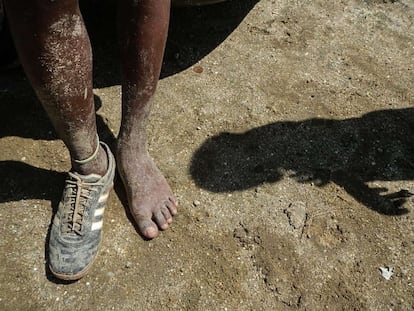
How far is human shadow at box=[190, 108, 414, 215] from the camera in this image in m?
2.43

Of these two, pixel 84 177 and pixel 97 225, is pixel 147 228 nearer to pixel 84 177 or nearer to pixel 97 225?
pixel 97 225

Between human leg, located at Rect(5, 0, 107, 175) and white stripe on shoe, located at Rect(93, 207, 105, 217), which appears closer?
human leg, located at Rect(5, 0, 107, 175)

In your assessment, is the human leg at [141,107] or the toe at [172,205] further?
the toe at [172,205]

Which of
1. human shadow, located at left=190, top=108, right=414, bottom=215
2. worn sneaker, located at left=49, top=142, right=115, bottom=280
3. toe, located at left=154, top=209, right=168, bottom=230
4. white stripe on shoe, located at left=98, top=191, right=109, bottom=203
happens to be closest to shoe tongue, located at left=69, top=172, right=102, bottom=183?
worn sneaker, located at left=49, top=142, right=115, bottom=280

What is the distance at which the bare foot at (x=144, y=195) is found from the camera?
2197mm

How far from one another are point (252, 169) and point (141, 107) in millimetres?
735

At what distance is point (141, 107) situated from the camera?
80.0 inches

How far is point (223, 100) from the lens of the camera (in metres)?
2.80

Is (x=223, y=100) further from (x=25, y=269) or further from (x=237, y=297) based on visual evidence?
(x=25, y=269)

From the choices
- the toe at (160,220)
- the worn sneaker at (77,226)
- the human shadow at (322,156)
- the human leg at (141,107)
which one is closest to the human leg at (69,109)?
the worn sneaker at (77,226)

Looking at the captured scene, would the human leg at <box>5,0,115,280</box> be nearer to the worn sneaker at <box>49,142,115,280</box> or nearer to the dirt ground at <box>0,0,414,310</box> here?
the worn sneaker at <box>49,142,115,280</box>

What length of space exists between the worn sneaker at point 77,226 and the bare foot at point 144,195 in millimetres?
95

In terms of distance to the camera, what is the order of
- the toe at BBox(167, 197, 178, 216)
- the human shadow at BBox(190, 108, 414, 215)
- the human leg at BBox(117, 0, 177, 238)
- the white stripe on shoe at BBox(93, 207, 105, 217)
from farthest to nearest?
the human shadow at BBox(190, 108, 414, 215), the toe at BBox(167, 197, 178, 216), the white stripe on shoe at BBox(93, 207, 105, 217), the human leg at BBox(117, 0, 177, 238)

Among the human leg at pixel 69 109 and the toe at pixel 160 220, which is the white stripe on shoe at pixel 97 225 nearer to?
the human leg at pixel 69 109
